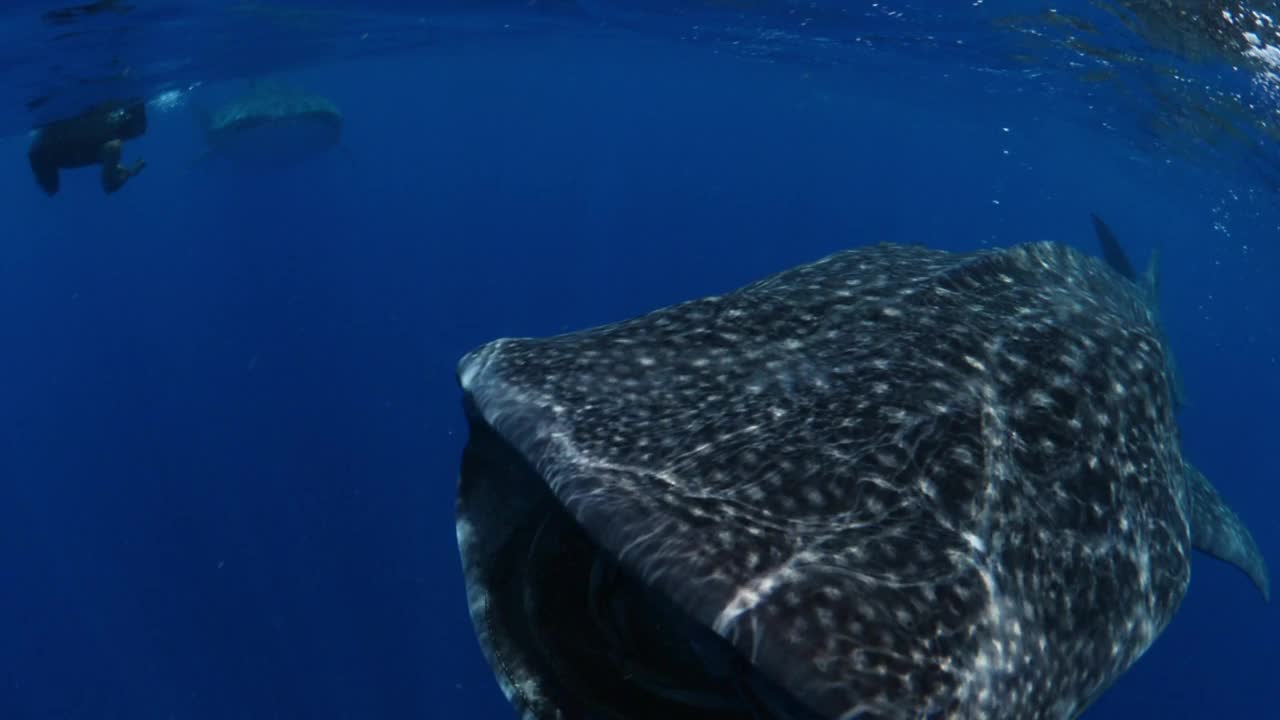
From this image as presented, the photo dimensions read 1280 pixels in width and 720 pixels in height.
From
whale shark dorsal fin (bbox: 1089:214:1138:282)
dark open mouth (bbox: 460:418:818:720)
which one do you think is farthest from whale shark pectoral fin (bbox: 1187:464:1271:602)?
whale shark dorsal fin (bbox: 1089:214:1138:282)

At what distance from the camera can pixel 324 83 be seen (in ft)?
132

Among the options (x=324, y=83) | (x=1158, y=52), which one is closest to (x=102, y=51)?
(x=1158, y=52)

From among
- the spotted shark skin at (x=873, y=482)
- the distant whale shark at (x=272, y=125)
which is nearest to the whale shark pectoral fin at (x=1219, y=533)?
the spotted shark skin at (x=873, y=482)

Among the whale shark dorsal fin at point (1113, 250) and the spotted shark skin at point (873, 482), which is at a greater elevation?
the spotted shark skin at point (873, 482)

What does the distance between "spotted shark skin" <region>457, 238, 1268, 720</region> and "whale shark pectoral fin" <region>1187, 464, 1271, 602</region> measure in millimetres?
1717

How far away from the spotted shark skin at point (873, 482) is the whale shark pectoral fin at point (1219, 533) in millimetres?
1717

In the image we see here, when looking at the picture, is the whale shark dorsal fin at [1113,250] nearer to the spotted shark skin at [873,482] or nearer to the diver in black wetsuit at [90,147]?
the spotted shark skin at [873,482]

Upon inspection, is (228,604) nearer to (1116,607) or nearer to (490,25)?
(1116,607)

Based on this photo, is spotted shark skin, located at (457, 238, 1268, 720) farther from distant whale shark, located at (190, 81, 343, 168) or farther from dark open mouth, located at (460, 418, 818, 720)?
distant whale shark, located at (190, 81, 343, 168)

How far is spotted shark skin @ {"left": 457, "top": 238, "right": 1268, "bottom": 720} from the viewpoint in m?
2.29

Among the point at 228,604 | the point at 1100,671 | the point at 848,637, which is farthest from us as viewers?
the point at 228,604

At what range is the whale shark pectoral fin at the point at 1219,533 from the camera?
18.4 feet

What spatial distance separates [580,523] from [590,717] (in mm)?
884

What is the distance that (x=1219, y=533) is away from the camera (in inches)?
229
